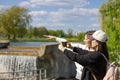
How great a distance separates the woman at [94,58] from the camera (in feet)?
14.7

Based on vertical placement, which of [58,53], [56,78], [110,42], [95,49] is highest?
[95,49]

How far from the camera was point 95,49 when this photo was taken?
→ 4594 mm

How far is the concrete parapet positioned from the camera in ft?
46.7

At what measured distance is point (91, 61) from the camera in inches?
176

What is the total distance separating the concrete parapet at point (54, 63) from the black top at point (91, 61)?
929cm

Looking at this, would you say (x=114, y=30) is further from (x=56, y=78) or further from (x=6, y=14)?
(x=6, y=14)

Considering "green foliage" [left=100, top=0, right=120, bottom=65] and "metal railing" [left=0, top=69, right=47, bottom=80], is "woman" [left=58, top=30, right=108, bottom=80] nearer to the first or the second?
"green foliage" [left=100, top=0, right=120, bottom=65]

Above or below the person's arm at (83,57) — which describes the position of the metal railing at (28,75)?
below

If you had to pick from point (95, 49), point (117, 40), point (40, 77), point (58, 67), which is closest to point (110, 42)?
point (117, 40)

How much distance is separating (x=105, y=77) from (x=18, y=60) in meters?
10.3

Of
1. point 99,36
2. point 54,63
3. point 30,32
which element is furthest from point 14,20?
point 99,36

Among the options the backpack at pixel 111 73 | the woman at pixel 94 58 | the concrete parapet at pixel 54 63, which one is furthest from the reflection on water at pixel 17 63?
the backpack at pixel 111 73

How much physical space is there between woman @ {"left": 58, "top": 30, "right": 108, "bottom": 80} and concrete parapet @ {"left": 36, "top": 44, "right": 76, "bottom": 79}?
30.3 feet

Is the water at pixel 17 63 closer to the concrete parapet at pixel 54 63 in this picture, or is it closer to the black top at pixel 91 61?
the concrete parapet at pixel 54 63
